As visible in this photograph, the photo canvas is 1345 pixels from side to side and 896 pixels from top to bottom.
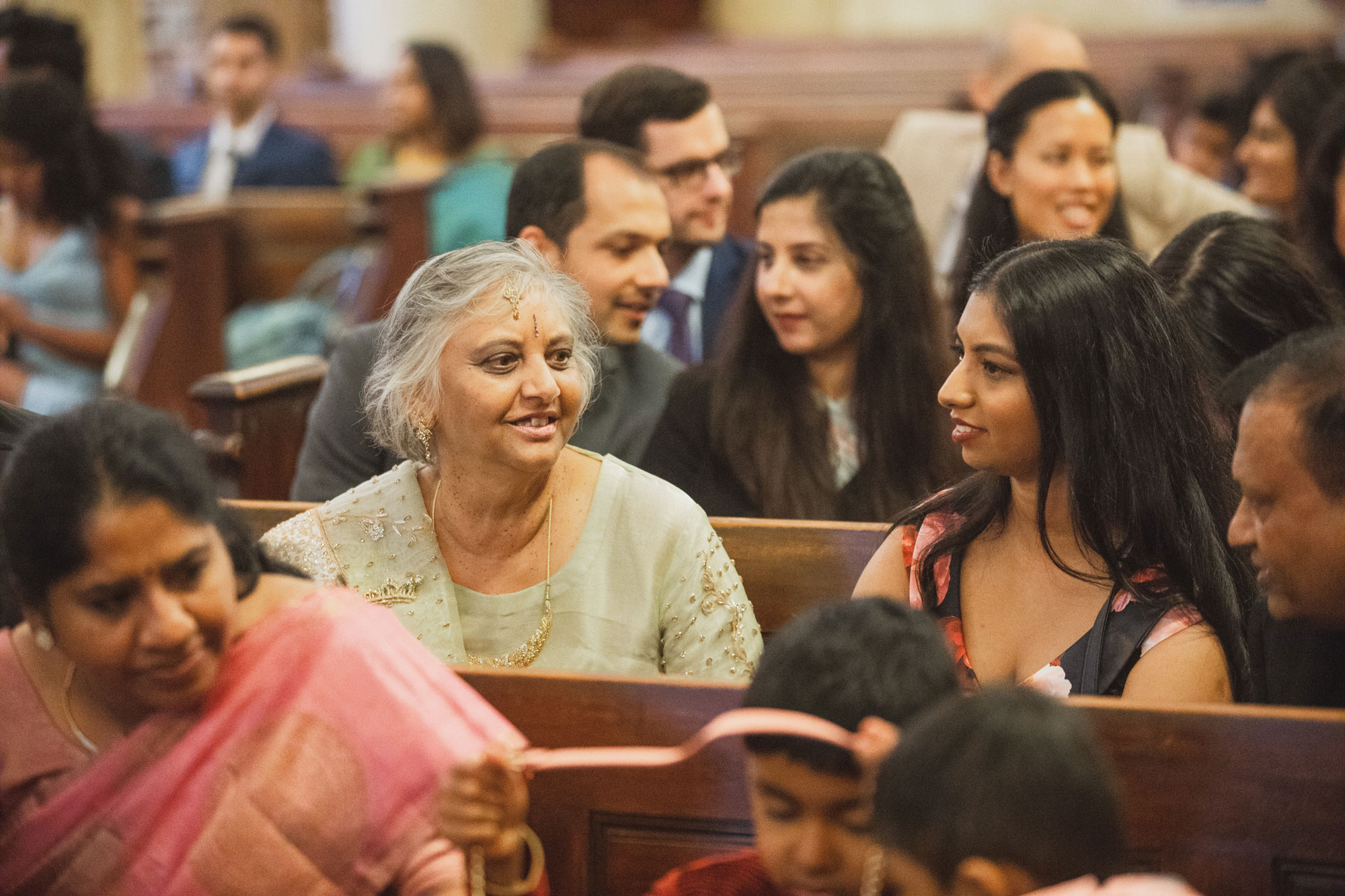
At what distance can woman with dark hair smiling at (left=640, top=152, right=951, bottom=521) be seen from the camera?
10.1 feet

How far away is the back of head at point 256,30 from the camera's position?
691 cm

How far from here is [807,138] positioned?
674cm

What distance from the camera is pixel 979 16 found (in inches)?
428

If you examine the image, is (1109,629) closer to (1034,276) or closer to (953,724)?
(1034,276)

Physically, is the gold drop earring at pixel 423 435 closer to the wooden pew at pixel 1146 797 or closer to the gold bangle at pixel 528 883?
the wooden pew at pixel 1146 797

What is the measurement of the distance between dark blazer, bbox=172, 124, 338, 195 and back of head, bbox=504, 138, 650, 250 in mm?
3732

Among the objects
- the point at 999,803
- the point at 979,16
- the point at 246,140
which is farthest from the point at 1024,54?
the point at 979,16

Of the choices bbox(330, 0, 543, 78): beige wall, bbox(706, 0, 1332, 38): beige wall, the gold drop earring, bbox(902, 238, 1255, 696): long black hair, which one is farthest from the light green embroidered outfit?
bbox(706, 0, 1332, 38): beige wall

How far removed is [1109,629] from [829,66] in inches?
284

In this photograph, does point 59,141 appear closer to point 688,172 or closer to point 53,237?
point 53,237

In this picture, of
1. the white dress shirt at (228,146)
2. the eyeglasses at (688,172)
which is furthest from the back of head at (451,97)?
the eyeglasses at (688,172)

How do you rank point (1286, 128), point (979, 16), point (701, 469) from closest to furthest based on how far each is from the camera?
1. point (701, 469)
2. point (1286, 128)
3. point (979, 16)

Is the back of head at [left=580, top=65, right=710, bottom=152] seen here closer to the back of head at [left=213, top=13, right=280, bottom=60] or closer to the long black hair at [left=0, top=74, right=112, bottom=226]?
the long black hair at [left=0, top=74, right=112, bottom=226]

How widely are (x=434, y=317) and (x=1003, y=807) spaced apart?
1440mm
